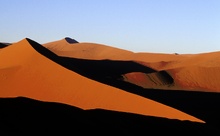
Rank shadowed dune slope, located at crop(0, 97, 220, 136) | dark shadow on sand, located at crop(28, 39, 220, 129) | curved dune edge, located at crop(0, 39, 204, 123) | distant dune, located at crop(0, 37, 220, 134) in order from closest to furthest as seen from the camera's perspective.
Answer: shadowed dune slope, located at crop(0, 97, 220, 136) < distant dune, located at crop(0, 37, 220, 134) < curved dune edge, located at crop(0, 39, 204, 123) < dark shadow on sand, located at crop(28, 39, 220, 129)

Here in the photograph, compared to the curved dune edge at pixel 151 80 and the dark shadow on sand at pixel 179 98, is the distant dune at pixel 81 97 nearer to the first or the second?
the dark shadow on sand at pixel 179 98

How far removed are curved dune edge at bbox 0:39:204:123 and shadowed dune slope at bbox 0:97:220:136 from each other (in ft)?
3.27

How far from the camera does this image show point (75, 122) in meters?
9.23

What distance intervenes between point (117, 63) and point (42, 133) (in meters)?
42.2

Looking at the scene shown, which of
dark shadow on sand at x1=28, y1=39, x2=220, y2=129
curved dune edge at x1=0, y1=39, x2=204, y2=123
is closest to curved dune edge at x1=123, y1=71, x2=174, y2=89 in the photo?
dark shadow on sand at x1=28, y1=39, x2=220, y2=129

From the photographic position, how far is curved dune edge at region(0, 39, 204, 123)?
13.5 m

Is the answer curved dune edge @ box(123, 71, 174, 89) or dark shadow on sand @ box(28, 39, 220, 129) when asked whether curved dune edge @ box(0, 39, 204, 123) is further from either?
curved dune edge @ box(123, 71, 174, 89)

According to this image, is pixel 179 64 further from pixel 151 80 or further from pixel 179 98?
pixel 179 98

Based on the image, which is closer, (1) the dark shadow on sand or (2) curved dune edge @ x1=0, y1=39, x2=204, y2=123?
(2) curved dune edge @ x1=0, y1=39, x2=204, y2=123

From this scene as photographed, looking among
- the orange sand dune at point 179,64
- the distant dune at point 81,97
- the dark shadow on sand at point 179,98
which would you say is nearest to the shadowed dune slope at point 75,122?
the distant dune at point 81,97

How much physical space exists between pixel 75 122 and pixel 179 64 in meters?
45.3

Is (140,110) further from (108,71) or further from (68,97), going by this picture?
(108,71)

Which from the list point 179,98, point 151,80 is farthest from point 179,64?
point 179,98

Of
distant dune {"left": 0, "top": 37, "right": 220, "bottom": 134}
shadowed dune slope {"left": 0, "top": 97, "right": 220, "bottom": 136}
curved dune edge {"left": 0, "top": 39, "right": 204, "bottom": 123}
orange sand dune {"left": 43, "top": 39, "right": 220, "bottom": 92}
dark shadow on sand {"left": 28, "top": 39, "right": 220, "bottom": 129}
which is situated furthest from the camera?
orange sand dune {"left": 43, "top": 39, "right": 220, "bottom": 92}
